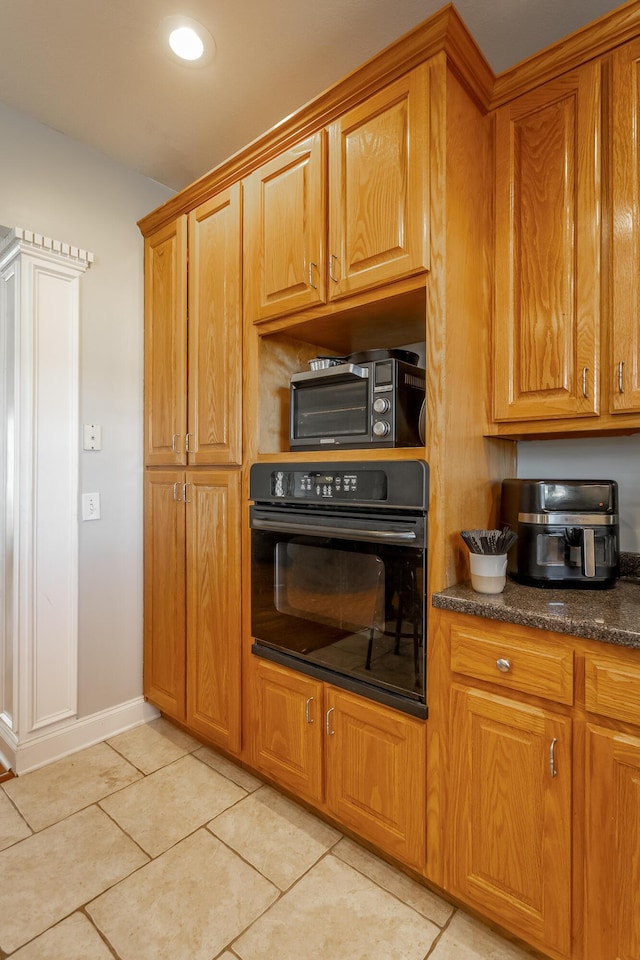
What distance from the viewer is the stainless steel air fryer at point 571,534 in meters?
1.40

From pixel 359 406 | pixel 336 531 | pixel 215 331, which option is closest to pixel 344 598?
pixel 336 531

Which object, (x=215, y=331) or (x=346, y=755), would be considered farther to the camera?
(x=215, y=331)

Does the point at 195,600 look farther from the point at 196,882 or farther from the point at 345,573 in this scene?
the point at 196,882

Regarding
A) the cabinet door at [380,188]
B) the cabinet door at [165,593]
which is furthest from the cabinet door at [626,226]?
the cabinet door at [165,593]

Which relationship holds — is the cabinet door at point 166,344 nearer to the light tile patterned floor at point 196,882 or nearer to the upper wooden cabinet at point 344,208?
the upper wooden cabinet at point 344,208

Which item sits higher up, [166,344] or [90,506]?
[166,344]

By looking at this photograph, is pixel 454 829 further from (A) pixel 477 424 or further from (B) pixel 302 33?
(B) pixel 302 33

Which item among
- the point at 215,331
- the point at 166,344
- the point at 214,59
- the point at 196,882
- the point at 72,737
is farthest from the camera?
the point at 166,344

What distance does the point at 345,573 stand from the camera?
162cm

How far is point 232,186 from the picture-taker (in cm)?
198

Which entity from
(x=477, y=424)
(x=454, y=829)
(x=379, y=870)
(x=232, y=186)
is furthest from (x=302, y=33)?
(x=379, y=870)

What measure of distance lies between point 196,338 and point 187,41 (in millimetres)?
1009

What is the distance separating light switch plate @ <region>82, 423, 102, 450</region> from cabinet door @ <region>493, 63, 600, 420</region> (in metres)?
1.76

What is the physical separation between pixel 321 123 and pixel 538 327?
3.31 ft
